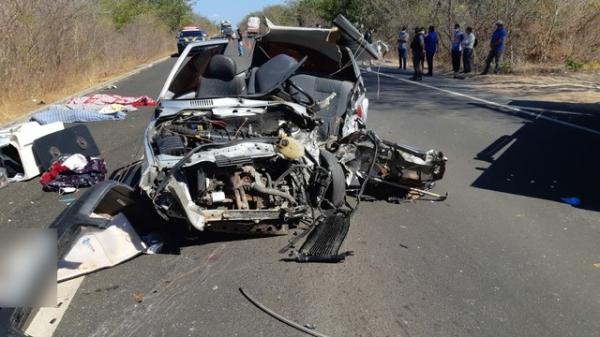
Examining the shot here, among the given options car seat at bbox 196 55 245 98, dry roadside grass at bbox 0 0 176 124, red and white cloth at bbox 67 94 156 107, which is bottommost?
red and white cloth at bbox 67 94 156 107

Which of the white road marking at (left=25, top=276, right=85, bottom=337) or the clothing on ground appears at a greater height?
the clothing on ground

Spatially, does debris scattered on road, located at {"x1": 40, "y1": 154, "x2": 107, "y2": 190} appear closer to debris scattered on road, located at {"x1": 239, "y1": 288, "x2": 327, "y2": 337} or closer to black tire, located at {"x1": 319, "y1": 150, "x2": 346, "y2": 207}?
black tire, located at {"x1": 319, "y1": 150, "x2": 346, "y2": 207}

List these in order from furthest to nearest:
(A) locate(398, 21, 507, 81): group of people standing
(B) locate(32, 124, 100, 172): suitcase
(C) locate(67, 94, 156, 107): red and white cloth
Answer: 1. (A) locate(398, 21, 507, 81): group of people standing
2. (C) locate(67, 94, 156, 107): red and white cloth
3. (B) locate(32, 124, 100, 172): suitcase

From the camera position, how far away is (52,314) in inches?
124

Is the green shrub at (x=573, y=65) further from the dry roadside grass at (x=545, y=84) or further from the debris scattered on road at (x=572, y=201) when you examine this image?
the debris scattered on road at (x=572, y=201)

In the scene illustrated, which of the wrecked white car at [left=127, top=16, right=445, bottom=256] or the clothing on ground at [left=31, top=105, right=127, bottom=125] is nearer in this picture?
the wrecked white car at [left=127, top=16, right=445, bottom=256]

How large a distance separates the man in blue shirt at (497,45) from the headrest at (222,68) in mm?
13898

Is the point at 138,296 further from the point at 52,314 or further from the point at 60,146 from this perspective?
the point at 60,146

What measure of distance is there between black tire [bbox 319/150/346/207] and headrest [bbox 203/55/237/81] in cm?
162

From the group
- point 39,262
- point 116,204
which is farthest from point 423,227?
point 39,262

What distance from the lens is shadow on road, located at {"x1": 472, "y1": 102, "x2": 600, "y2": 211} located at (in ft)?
17.7

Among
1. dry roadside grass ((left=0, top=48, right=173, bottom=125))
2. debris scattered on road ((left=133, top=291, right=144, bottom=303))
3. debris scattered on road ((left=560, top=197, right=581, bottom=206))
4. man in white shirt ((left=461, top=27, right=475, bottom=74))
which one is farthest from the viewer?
man in white shirt ((left=461, top=27, right=475, bottom=74))

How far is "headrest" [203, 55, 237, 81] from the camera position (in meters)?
5.47

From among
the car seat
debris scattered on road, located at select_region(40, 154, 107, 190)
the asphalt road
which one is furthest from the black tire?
debris scattered on road, located at select_region(40, 154, 107, 190)
